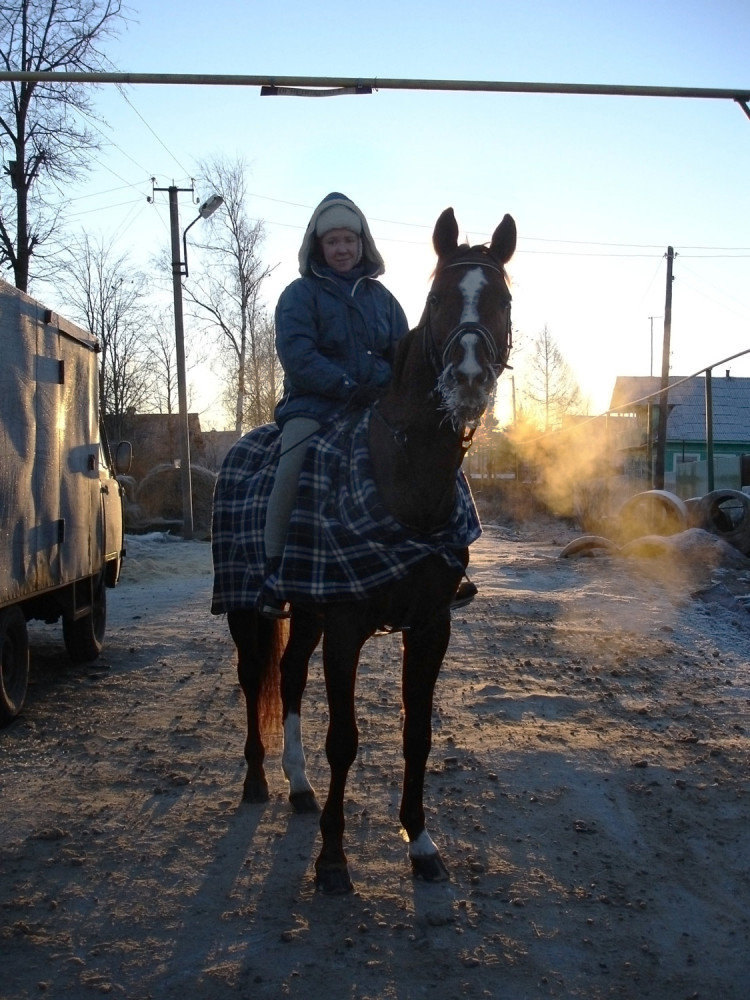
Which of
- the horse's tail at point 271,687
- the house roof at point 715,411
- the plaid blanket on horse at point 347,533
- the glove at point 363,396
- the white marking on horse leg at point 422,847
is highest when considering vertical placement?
the house roof at point 715,411

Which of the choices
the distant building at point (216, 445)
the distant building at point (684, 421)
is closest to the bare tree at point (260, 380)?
the distant building at point (216, 445)

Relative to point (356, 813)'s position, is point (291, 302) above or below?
above

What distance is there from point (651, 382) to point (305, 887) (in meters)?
49.8

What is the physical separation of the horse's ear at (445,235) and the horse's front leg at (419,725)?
4.51 feet

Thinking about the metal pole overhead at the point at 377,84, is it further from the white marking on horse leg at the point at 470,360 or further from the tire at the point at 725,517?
the tire at the point at 725,517

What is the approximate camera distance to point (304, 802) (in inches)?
168

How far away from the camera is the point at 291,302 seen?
3.89 m

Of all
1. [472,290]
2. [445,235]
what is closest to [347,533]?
[472,290]

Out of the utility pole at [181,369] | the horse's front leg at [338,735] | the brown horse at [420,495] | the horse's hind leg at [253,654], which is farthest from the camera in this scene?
the utility pole at [181,369]

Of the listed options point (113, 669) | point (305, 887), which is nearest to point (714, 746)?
point (305, 887)

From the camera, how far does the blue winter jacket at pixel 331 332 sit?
150 inches

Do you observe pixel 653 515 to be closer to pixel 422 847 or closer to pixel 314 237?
pixel 314 237

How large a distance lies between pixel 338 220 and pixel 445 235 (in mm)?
861

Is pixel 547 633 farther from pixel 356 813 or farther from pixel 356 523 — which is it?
pixel 356 523
